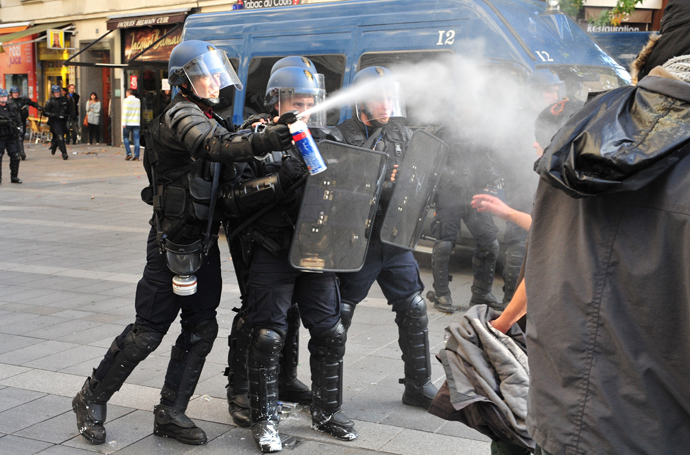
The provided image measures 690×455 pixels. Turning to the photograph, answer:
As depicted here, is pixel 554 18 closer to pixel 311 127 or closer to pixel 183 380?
pixel 311 127

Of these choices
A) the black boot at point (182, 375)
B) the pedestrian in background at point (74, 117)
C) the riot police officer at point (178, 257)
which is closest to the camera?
the riot police officer at point (178, 257)

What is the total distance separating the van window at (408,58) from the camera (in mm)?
6117

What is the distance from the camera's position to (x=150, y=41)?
2116 cm

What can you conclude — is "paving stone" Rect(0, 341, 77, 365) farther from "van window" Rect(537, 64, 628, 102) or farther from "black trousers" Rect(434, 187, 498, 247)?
"van window" Rect(537, 64, 628, 102)

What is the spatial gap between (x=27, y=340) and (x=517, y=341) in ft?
12.2

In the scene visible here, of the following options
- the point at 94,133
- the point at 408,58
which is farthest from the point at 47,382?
the point at 94,133

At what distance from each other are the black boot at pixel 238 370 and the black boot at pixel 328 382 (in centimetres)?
36

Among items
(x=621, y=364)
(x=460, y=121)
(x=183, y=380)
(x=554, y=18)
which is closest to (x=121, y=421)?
(x=183, y=380)

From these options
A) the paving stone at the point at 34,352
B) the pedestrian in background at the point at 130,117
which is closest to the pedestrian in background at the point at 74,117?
the pedestrian in background at the point at 130,117

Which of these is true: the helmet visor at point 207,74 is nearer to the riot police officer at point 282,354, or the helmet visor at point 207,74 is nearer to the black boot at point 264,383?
the riot police officer at point 282,354

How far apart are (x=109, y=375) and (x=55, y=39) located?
21.8 meters

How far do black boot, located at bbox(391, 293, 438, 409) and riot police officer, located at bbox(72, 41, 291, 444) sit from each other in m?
0.96

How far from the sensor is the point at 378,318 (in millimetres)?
5426

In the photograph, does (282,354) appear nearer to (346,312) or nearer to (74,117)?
(346,312)
